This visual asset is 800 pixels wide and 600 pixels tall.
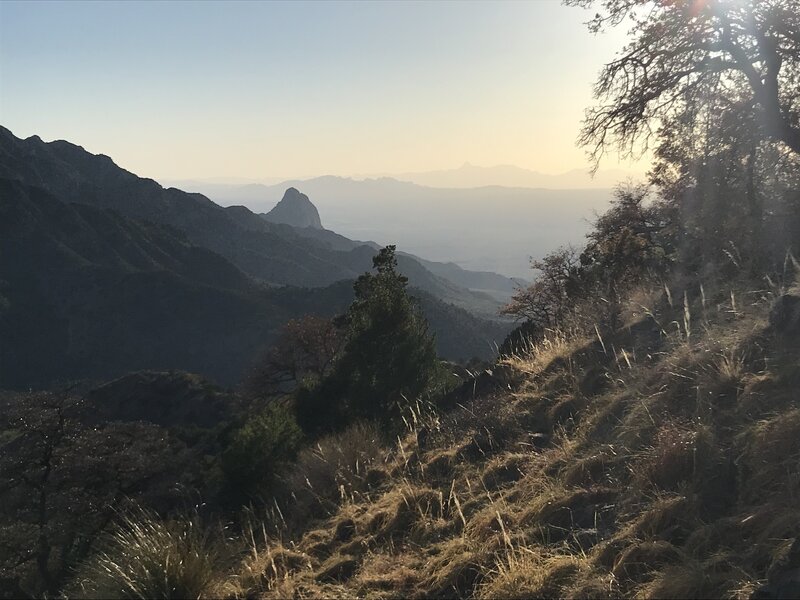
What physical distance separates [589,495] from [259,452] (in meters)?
8.65

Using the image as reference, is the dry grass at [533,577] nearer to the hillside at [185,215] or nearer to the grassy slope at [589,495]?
the grassy slope at [589,495]

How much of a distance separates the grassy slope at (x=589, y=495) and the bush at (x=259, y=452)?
13.5ft

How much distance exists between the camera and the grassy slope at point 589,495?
2.94m

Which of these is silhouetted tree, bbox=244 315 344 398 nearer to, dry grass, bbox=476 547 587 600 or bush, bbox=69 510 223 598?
bush, bbox=69 510 223 598

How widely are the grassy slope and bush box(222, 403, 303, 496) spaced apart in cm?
410

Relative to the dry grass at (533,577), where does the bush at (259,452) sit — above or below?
below

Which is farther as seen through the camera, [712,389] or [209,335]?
[209,335]

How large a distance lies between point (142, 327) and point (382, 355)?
102644 millimetres

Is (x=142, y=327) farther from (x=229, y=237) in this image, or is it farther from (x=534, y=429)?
(x=534, y=429)

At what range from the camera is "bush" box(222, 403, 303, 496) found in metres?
9.81

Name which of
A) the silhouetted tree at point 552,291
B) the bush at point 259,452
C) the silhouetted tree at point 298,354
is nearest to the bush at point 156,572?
the bush at point 259,452

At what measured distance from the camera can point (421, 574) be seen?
3.53 meters

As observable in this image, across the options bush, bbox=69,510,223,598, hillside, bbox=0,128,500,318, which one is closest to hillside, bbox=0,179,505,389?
hillside, bbox=0,128,500,318

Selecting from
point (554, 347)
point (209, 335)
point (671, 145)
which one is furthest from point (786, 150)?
point (209, 335)
